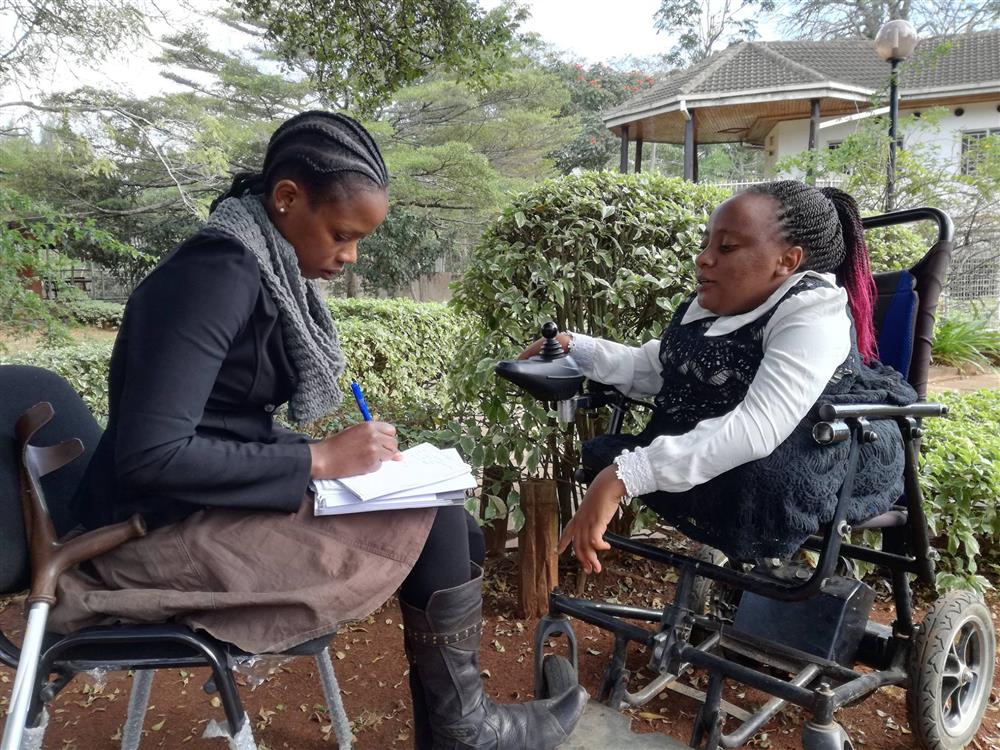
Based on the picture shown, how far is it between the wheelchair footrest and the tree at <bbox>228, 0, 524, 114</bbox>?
4.80 metres

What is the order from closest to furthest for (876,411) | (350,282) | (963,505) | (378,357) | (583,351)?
(876,411), (583,351), (963,505), (378,357), (350,282)

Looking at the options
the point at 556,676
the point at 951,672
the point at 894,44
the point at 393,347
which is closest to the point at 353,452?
the point at 556,676

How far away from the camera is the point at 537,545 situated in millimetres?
3010

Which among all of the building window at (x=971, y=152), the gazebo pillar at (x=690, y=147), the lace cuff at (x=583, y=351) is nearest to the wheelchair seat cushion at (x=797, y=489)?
the lace cuff at (x=583, y=351)

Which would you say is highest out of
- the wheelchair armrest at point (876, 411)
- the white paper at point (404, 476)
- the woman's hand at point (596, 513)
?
the wheelchair armrest at point (876, 411)

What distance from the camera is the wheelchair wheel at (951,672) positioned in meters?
2.11

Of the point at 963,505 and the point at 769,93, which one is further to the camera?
the point at 769,93

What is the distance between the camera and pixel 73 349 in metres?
5.16

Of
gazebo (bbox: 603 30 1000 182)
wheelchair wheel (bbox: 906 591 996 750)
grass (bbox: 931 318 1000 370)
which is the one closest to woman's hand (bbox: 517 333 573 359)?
wheelchair wheel (bbox: 906 591 996 750)

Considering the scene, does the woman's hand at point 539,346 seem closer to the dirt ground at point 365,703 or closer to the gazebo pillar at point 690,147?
the dirt ground at point 365,703

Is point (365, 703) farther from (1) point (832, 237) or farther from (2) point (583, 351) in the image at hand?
(1) point (832, 237)

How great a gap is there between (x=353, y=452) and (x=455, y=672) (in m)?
0.56

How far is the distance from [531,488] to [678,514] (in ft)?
3.38

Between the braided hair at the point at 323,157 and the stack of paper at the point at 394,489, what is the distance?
0.61 m
